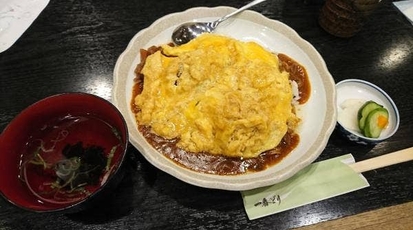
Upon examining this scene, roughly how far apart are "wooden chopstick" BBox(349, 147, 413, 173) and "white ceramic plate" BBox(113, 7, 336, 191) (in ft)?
1.08

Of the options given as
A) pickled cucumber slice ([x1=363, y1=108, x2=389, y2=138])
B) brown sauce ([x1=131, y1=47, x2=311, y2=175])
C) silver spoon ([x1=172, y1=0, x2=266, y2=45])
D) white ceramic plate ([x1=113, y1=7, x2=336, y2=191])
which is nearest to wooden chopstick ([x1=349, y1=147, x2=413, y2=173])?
pickled cucumber slice ([x1=363, y1=108, x2=389, y2=138])

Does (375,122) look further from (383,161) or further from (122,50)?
(122,50)

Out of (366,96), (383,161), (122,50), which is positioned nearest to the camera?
(383,161)

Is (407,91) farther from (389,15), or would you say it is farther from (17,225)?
(17,225)

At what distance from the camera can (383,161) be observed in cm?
226

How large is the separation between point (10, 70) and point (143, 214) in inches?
59.1

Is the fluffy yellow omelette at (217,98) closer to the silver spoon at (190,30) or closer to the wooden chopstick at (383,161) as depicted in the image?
the silver spoon at (190,30)

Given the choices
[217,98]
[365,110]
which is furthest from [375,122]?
[217,98]

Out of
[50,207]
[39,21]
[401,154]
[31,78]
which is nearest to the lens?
[50,207]

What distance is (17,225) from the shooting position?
196cm

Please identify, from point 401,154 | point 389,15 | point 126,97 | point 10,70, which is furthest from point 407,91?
point 10,70

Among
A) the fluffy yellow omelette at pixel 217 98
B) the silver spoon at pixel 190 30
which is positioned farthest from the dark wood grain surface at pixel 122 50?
the silver spoon at pixel 190 30

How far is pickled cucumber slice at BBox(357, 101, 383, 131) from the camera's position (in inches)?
91.6

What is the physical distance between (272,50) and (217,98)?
78cm
